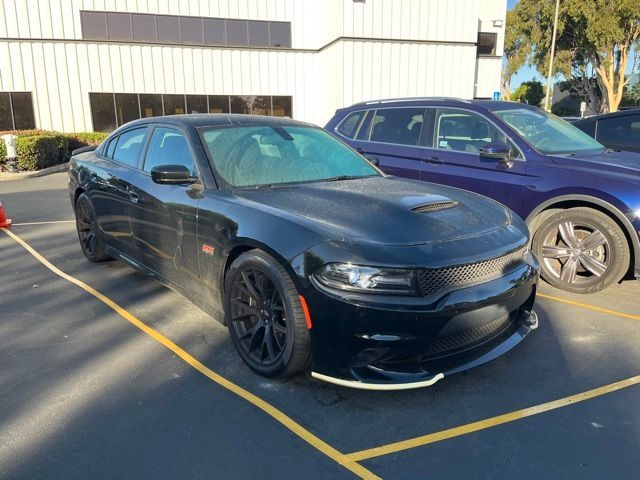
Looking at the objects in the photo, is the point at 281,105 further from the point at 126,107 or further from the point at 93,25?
the point at 93,25

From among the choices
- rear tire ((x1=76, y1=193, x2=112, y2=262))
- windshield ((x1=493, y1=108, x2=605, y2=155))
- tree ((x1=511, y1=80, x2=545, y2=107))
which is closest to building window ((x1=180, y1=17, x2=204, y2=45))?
rear tire ((x1=76, y1=193, x2=112, y2=262))

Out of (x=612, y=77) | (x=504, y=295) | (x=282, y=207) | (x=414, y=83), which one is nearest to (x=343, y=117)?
(x=282, y=207)

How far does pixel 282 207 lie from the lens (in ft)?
10.3

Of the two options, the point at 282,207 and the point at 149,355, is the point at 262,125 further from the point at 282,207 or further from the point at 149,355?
the point at 149,355

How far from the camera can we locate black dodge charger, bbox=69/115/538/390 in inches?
105

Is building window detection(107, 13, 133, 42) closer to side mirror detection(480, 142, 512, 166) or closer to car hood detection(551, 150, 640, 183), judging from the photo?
side mirror detection(480, 142, 512, 166)

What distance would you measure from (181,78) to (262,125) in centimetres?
2040

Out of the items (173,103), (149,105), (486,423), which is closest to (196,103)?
(173,103)

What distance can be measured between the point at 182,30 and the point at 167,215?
2117 cm

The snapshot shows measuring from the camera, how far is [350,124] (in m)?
6.86

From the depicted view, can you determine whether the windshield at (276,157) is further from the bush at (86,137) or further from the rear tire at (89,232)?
the bush at (86,137)

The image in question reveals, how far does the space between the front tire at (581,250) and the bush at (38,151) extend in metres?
14.6

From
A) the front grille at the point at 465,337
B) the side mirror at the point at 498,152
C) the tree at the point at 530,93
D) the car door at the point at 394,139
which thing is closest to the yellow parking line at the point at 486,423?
the front grille at the point at 465,337

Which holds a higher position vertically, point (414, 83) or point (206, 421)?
point (414, 83)
